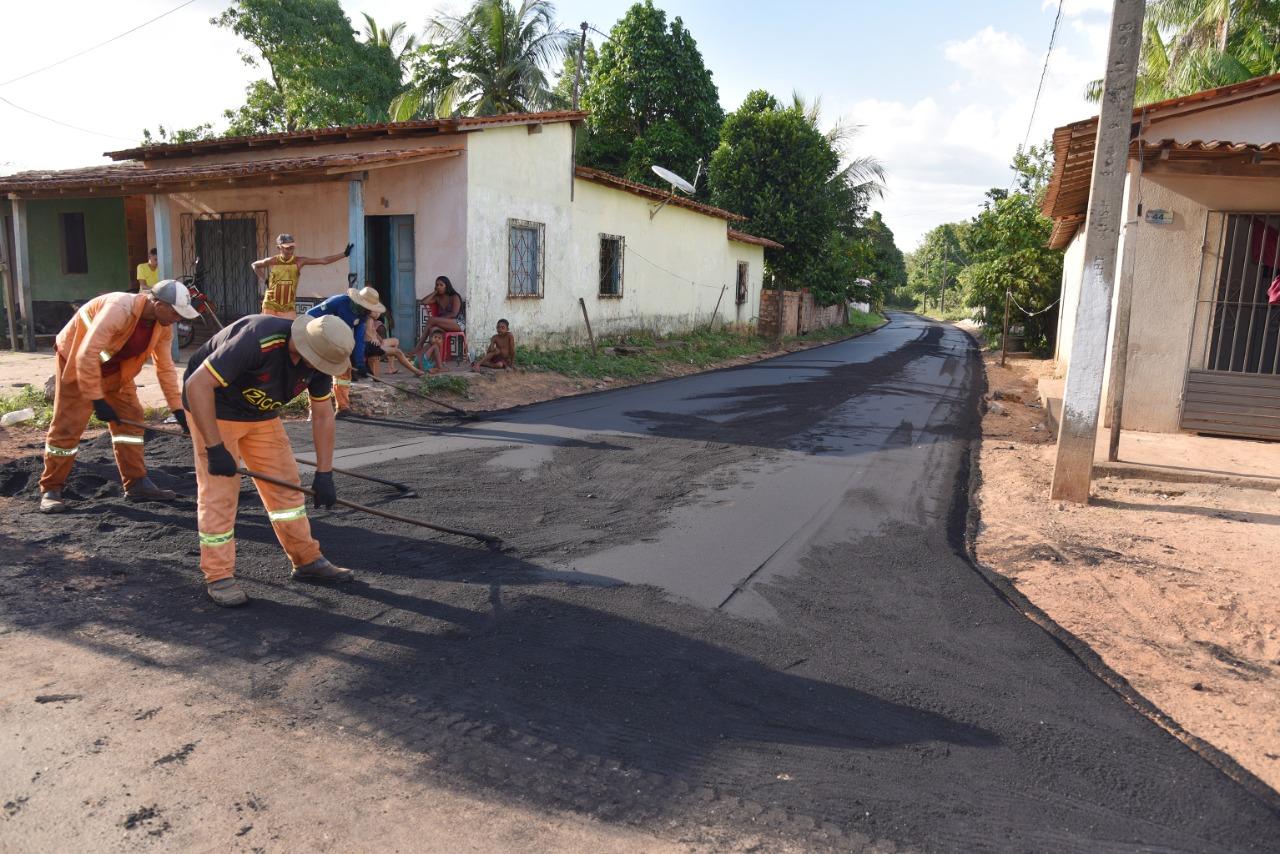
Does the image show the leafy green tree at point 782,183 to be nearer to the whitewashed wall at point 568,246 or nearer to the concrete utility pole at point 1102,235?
the whitewashed wall at point 568,246

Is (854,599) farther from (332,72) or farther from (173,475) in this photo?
(332,72)

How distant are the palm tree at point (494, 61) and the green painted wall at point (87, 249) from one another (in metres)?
9.92

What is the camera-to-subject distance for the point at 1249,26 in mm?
21844

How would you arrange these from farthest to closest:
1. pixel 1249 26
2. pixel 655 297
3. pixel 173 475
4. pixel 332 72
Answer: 1. pixel 332 72
2. pixel 1249 26
3. pixel 655 297
4. pixel 173 475

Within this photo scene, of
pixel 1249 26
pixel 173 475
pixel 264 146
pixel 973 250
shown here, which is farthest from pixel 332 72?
pixel 1249 26

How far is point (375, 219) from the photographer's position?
45.7 feet

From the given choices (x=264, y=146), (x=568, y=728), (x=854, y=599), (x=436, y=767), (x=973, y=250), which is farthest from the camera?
(x=973, y=250)

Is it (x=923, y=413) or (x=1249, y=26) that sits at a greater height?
(x=1249, y=26)

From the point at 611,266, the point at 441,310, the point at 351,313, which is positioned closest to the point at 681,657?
the point at 351,313

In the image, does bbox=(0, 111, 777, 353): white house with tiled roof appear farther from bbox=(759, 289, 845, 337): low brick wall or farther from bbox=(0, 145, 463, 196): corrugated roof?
bbox=(759, 289, 845, 337): low brick wall

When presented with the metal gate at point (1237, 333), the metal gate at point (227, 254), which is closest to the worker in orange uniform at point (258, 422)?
the metal gate at point (1237, 333)

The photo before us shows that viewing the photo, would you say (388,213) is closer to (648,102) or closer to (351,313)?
(351,313)

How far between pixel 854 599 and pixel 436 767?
2.60m

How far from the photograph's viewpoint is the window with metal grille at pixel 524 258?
1434cm
